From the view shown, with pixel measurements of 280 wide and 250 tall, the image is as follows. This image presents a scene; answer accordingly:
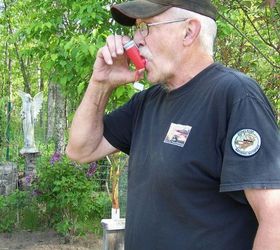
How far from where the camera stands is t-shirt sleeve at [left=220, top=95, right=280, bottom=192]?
1.48 m

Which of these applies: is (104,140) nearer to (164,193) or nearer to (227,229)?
(164,193)

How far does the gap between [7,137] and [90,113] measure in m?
8.05

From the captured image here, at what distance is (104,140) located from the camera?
2.28 metres

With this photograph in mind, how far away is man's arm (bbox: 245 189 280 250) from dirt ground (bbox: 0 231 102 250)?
542 cm

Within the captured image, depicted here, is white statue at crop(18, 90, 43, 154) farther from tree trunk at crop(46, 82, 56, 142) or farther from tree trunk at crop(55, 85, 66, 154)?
tree trunk at crop(46, 82, 56, 142)

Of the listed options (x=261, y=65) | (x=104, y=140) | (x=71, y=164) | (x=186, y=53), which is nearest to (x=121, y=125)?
(x=104, y=140)

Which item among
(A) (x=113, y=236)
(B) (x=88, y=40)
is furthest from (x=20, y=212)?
(B) (x=88, y=40)

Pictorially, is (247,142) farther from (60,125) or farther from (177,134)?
(60,125)

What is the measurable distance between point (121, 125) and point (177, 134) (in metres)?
0.56

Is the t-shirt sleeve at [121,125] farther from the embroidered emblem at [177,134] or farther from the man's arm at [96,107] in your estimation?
the embroidered emblem at [177,134]

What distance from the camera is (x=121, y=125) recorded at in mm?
2217

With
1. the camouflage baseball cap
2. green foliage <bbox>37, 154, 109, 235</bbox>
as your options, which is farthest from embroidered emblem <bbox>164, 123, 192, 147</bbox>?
green foliage <bbox>37, 154, 109, 235</bbox>

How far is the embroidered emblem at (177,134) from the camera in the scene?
1665 mm

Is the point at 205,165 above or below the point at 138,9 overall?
below
